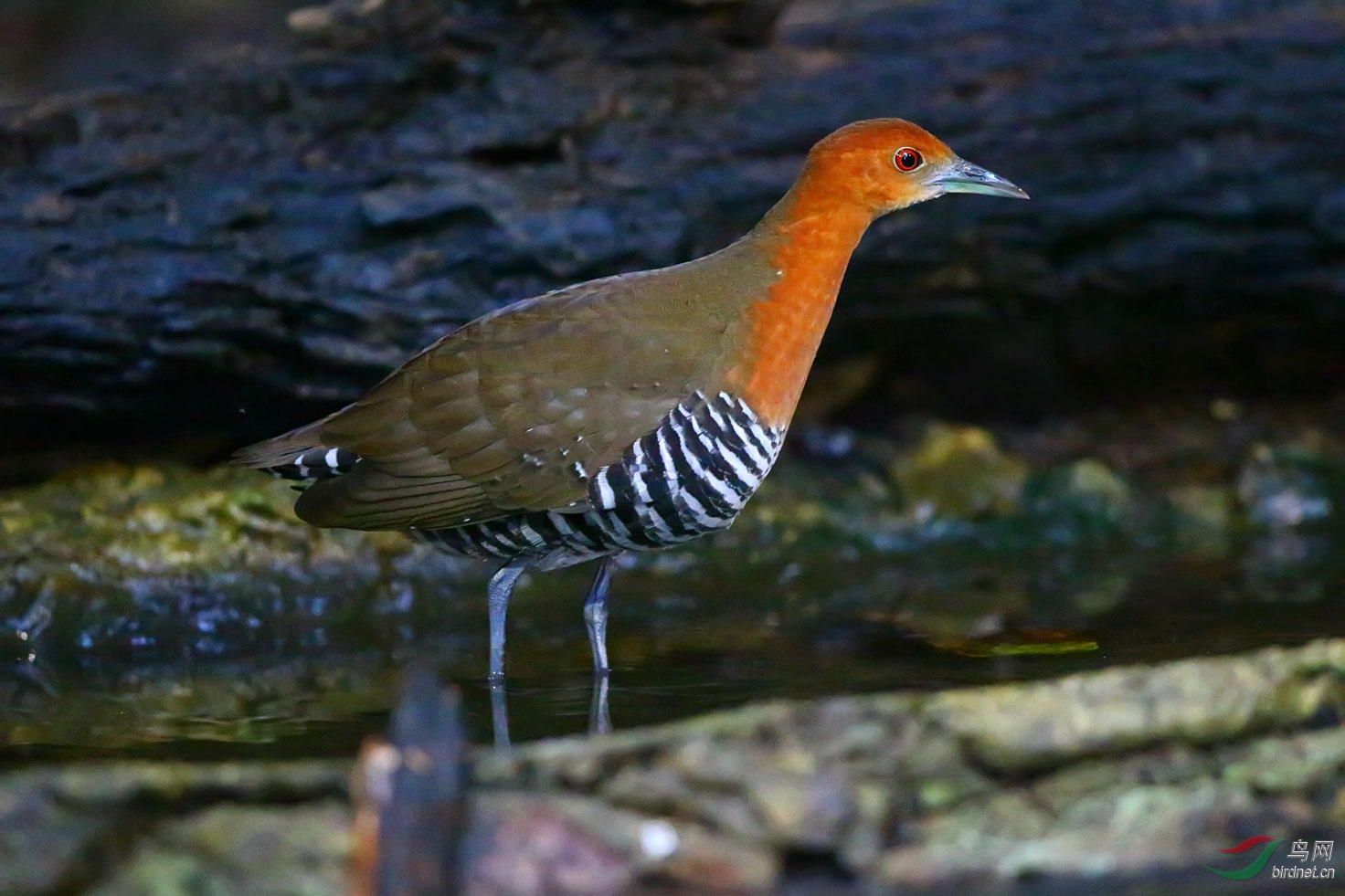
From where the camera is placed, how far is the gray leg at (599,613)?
486 cm

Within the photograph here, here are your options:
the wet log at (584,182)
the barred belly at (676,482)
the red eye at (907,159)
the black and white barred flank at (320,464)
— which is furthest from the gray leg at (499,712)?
the red eye at (907,159)

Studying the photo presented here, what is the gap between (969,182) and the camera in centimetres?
489

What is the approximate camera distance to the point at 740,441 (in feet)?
14.7

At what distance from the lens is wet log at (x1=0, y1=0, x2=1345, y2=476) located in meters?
5.64

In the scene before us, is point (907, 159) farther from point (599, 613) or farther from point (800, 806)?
point (800, 806)

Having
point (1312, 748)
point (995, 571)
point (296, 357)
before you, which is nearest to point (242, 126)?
point (296, 357)

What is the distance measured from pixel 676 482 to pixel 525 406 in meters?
0.51

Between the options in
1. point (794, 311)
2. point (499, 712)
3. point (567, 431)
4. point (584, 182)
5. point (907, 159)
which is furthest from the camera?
point (584, 182)

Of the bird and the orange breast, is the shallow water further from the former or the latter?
the orange breast

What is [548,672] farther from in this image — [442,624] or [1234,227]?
[1234,227]

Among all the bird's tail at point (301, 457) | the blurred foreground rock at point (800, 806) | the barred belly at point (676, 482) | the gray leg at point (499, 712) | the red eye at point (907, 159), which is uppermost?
the red eye at point (907, 159)

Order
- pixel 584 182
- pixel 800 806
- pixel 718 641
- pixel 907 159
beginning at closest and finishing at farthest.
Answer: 1. pixel 800 806
2. pixel 907 159
3. pixel 718 641
4. pixel 584 182

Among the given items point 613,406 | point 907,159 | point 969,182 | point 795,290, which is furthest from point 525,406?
point 969,182

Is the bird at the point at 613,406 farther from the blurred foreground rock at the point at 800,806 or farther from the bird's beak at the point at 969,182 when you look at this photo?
the blurred foreground rock at the point at 800,806
